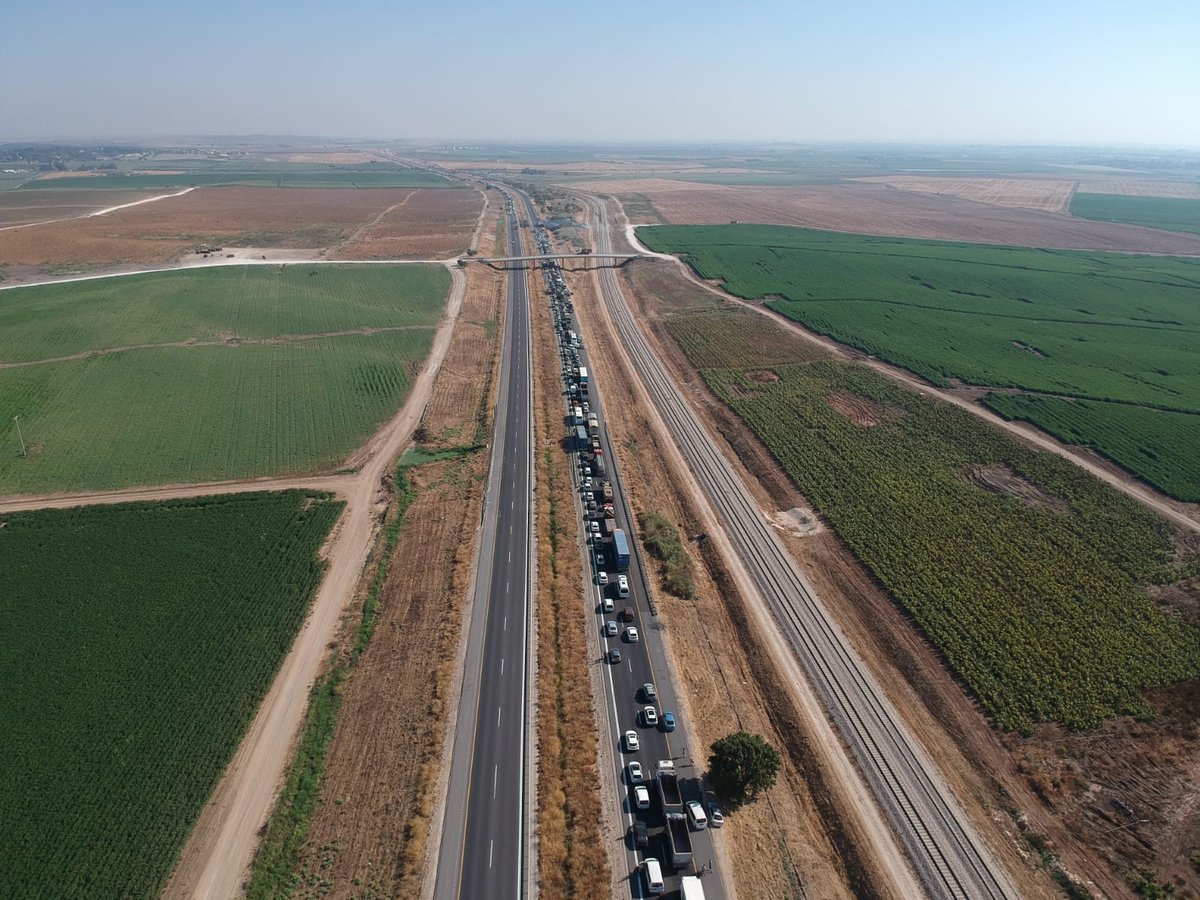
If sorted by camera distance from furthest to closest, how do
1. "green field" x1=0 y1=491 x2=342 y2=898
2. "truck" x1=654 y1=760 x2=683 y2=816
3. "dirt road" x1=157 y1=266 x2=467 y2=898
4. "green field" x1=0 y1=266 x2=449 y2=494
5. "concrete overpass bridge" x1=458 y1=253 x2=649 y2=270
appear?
"concrete overpass bridge" x1=458 y1=253 x2=649 y2=270 → "green field" x1=0 y1=266 x2=449 y2=494 → "truck" x1=654 y1=760 x2=683 y2=816 → "green field" x1=0 y1=491 x2=342 y2=898 → "dirt road" x1=157 y1=266 x2=467 y2=898

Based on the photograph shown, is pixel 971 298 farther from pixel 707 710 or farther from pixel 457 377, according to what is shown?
pixel 707 710

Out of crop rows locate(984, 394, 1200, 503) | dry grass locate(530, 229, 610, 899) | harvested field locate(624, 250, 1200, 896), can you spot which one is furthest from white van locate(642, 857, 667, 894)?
crop rows locate(984, 394, 1200, 503)

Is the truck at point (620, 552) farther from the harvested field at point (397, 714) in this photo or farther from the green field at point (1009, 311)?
the green field at point (1009, 311)

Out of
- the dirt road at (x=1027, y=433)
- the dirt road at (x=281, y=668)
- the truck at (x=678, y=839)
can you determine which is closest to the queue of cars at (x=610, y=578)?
the truck at (x=678, y=839)

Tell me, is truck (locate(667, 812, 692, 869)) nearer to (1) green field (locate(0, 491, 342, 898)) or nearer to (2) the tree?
(2) the tree

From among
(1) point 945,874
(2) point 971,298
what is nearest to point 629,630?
(1) point 945,874

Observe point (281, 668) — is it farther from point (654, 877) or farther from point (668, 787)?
point (654, 877)
